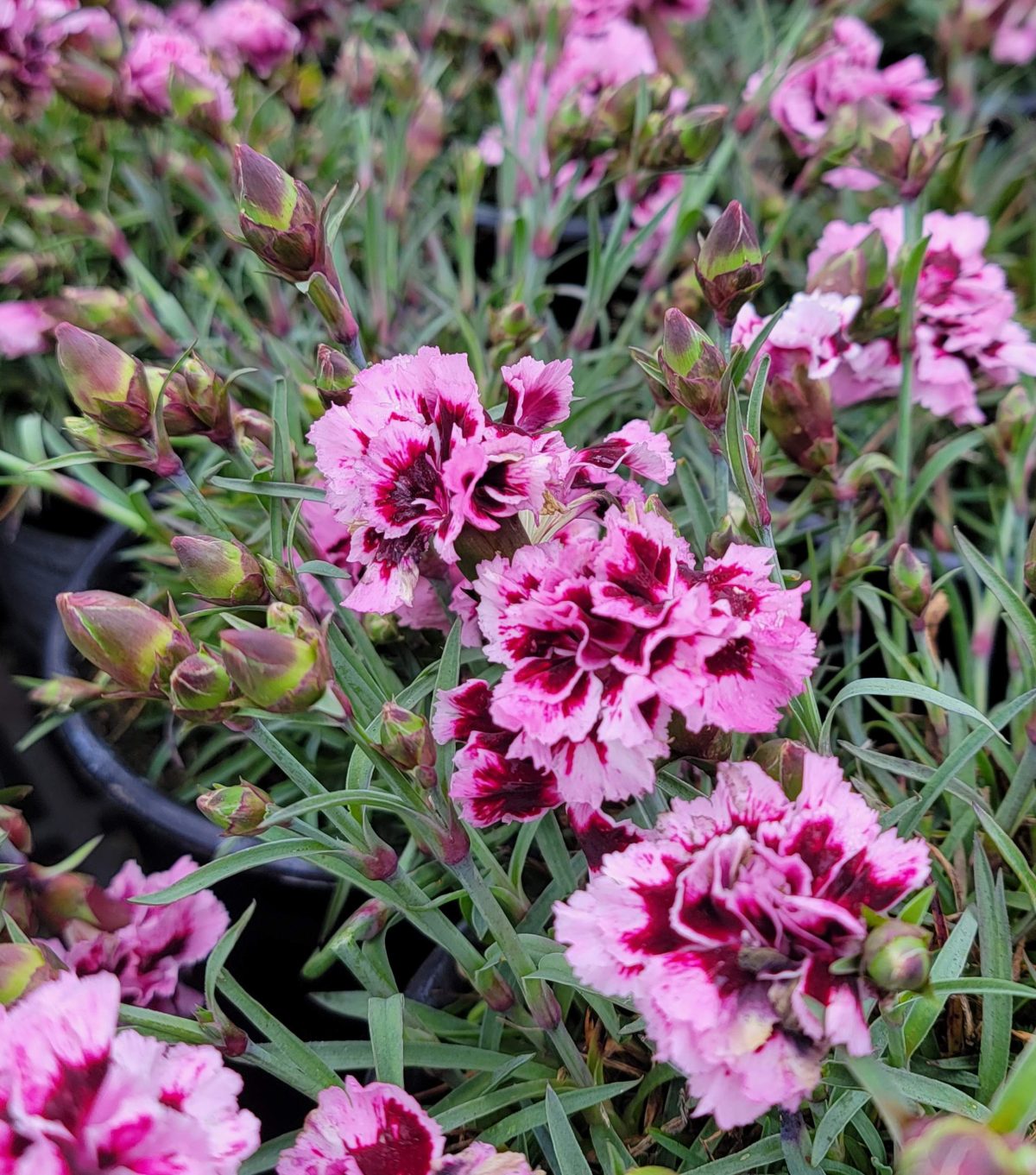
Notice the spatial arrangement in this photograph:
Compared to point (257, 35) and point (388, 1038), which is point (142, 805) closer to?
point (388, 1038)

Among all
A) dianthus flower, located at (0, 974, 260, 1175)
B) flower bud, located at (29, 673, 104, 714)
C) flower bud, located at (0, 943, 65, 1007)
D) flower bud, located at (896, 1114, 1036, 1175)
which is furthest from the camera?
flower bud, located at (29, 673, 104, 714)

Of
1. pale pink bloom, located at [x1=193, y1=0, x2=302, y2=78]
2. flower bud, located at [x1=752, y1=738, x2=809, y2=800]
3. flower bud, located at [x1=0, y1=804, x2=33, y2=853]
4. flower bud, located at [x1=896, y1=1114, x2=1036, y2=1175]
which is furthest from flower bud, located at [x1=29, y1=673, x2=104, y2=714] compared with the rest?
pale pink bloom, located at [x1=193, y1=0, x2=302, y2=78]

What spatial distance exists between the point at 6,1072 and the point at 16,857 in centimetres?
24

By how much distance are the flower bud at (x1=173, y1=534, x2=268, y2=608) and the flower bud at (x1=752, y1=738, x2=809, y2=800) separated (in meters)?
0.26

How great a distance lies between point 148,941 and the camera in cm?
67

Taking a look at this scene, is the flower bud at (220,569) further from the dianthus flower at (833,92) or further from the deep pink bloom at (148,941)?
the dianthus flower at (833,92)

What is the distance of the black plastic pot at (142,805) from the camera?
2.70 ft

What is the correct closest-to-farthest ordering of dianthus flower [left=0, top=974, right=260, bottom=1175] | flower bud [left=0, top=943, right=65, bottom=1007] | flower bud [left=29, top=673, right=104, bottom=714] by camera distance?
dianthus flower [left=0, top=974, right=260, bottom=1175] < flower bud [left=0, top=943, right=65, bottom=1007] < flower bud [left=29, top=673, right=104, bottom=714]

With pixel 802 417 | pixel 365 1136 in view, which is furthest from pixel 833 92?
pixel 365 1136

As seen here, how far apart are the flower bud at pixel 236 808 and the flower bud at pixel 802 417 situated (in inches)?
17.0

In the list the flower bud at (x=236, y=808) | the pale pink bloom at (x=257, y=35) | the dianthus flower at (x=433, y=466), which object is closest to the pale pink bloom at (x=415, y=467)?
the dianthus flower at (x=433, y=466)

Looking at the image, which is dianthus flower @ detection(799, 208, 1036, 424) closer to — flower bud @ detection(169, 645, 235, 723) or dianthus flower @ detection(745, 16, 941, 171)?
dianthus flower @ detection(745, 16, 941, 171)

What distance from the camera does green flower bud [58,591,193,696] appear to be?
1.59 ft

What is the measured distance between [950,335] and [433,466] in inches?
20.4
